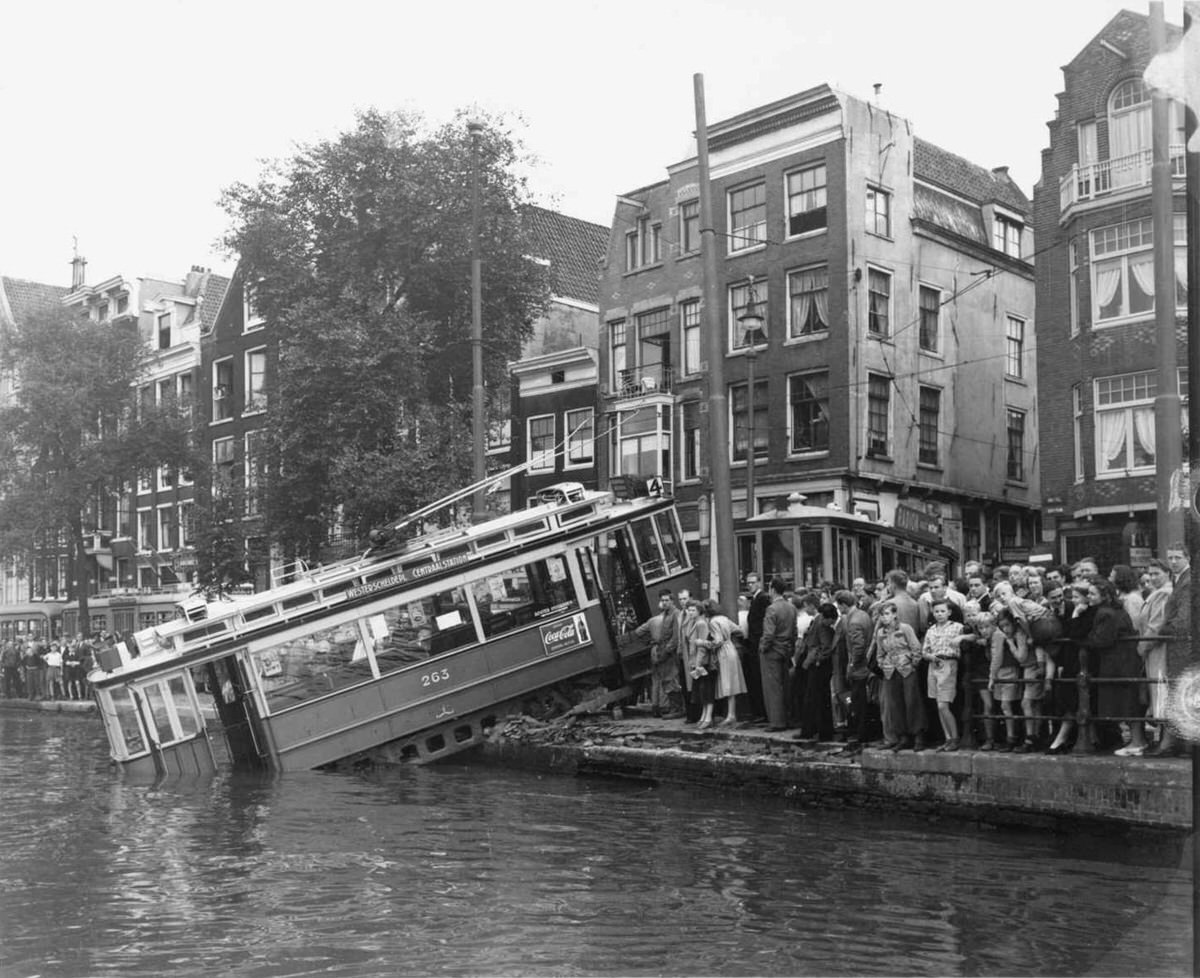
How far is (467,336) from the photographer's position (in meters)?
33.5

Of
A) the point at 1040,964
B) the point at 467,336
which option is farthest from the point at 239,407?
the point at 1040,964

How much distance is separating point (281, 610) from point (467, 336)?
15548 mm

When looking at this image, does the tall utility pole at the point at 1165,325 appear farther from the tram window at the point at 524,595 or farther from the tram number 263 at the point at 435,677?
the tram number 263 at the point at 435,677

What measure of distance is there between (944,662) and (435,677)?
317 inches

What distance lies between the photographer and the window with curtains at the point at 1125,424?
25.3m

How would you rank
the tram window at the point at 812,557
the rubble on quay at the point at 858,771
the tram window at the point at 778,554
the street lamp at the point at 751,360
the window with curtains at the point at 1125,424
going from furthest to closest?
the window with curtains at the point at 1125,424
the tram window at the point at 778,554
the tram window at the point at 812,557
the street lamp at the point at 751,360
the rubble on quay at the point at 858,771

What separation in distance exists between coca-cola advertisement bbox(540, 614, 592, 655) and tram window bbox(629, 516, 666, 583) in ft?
4.80

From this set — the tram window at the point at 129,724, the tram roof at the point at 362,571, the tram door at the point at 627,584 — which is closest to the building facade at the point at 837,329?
the tram door at the point at 627,584

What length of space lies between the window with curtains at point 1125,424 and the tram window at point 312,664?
14.7 metres

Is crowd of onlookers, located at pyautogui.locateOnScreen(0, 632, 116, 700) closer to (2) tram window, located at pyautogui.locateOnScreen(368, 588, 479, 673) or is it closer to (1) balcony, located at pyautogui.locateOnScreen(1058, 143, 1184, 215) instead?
(2) tram window, located at pyautogui.locateOnScreen(368, 588, 479, 673)

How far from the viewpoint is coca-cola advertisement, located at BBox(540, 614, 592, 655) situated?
1975 centimetres

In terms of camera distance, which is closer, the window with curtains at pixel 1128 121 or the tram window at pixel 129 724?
the tram window at pixel 129 724

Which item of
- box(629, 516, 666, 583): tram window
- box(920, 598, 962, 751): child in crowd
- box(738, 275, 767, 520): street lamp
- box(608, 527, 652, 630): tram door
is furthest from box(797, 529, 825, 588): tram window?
box(920, 598, 962, 751): child in crowd

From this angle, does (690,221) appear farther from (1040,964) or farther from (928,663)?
(1040,964)
